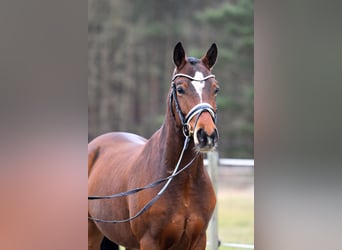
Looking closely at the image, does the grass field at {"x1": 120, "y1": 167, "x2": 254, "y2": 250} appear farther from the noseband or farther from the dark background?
the dark background

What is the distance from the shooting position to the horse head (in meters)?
1.67

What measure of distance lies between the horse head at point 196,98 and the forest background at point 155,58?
2.25m

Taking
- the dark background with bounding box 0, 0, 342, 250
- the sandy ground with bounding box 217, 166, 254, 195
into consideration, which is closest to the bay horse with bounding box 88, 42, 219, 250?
the dark background with bounding box 0, 0, 342, 250

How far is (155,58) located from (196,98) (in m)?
2.68

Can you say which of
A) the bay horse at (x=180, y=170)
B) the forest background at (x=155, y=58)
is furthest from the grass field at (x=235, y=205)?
the bay horse at (x=180, y=170)

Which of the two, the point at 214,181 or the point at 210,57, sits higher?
the point at 210,57

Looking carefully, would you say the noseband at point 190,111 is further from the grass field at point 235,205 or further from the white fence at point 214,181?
the grass field at point 235,205

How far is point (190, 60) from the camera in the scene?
1858mm

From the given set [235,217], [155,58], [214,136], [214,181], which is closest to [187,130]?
[214,136]

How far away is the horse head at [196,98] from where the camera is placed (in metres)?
1.67

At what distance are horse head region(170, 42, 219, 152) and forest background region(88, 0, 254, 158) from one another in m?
2.25

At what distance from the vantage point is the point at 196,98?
1755 millimetres
